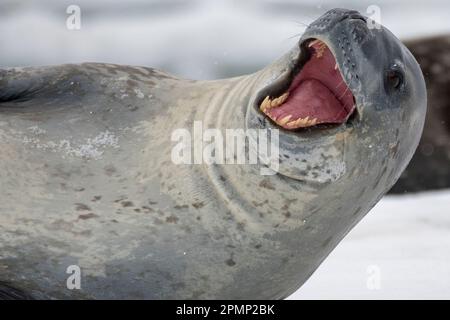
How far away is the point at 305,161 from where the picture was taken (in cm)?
281

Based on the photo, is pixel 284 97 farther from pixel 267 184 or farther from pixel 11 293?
pixel 11 293

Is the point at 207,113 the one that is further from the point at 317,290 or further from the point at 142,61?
the point at 142,61

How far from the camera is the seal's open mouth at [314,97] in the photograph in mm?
2742

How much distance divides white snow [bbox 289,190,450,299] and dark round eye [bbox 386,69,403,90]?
1187 mm

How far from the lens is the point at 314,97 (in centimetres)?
275

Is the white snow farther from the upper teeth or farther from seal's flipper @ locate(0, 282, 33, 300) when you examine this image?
the upper teeth

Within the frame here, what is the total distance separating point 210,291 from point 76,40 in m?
10.1

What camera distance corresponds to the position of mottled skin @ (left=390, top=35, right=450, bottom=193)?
281 inches

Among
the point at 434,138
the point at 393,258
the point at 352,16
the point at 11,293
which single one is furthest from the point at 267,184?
the point at 434,138

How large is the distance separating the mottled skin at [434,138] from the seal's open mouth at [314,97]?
4311 mm

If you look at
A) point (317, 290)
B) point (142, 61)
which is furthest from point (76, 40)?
point (317, 290)

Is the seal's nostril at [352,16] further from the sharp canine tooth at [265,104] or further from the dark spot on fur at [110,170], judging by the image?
the dark spot on fur at [110,170]

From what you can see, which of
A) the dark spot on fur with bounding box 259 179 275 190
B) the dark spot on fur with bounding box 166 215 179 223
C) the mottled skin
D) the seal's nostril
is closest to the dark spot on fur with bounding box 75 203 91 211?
the dark spot on fur with bounding box 166 215 179 223
